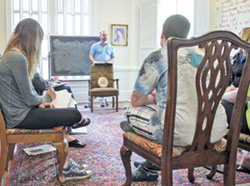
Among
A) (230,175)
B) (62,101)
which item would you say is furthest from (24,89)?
(230,175)

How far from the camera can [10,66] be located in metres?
1.89

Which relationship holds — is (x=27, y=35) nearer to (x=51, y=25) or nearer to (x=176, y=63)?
(x=176, y=63)

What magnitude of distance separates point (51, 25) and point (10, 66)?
169 inches

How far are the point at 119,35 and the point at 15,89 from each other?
4.65 meters

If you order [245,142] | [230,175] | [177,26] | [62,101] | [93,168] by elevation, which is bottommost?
[93,168]

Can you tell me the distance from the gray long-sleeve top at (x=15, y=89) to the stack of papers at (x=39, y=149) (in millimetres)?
824

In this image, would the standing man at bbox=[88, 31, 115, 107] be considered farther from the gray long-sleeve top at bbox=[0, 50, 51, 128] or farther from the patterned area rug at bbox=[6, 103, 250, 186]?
the gray long-sleeve top at bbox=[0, 50, 51, 128]

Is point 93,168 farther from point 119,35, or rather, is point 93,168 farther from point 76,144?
point 119,35

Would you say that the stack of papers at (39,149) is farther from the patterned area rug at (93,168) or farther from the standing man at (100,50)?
the standing man at (100,50)

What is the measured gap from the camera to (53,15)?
5.93 metres

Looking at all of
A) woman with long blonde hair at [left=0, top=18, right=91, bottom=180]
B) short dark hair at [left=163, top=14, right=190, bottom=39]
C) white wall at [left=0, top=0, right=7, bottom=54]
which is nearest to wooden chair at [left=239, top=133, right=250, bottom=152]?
short dark hair at [left=163, top=14, right=190, bottom=39]

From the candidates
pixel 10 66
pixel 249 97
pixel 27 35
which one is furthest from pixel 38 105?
pixel 249 97

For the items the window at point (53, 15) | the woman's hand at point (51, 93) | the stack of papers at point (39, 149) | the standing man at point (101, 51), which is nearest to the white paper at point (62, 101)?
the woman's hand at point (51, 93)

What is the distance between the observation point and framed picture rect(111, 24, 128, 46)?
6301 mm
